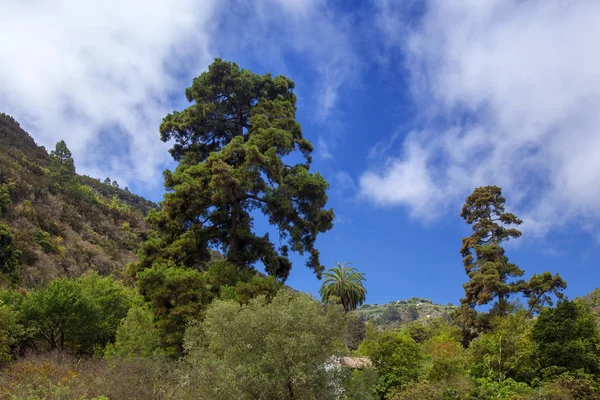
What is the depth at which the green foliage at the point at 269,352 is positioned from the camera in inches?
404

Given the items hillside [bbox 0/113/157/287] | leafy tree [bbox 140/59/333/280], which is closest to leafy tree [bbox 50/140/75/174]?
hillside [bbox 0/113/157/287]

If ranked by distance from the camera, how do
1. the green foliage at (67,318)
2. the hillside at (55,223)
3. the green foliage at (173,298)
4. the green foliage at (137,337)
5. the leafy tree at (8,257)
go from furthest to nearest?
the hillside at (55,223)
the leafy tree at (8,257)
the green foliage at (67,318)
the green foliage at (173,298)
the green foliage at (137,337)

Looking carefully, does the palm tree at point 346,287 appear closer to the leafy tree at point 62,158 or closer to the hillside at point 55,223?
the hillside at point 55,223

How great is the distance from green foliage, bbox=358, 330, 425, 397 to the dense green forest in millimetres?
59

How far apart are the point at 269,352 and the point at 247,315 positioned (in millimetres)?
1088

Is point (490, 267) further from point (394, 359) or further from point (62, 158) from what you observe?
point (62, 158)

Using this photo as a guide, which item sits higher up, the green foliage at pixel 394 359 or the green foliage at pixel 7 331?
the green foliage at pixel 394 359

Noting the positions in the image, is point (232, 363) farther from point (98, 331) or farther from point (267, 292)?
point (98, 331)

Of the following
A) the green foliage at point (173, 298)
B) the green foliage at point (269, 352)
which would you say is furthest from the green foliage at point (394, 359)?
the green foliage at point (269, 352)

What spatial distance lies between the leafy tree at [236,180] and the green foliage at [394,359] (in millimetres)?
6489

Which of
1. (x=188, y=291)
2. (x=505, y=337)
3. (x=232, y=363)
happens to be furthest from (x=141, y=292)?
(x=505, y=337)

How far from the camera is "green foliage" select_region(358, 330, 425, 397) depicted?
58.1ft

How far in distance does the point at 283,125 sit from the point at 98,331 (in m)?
14.3

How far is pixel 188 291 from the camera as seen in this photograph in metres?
17.7
